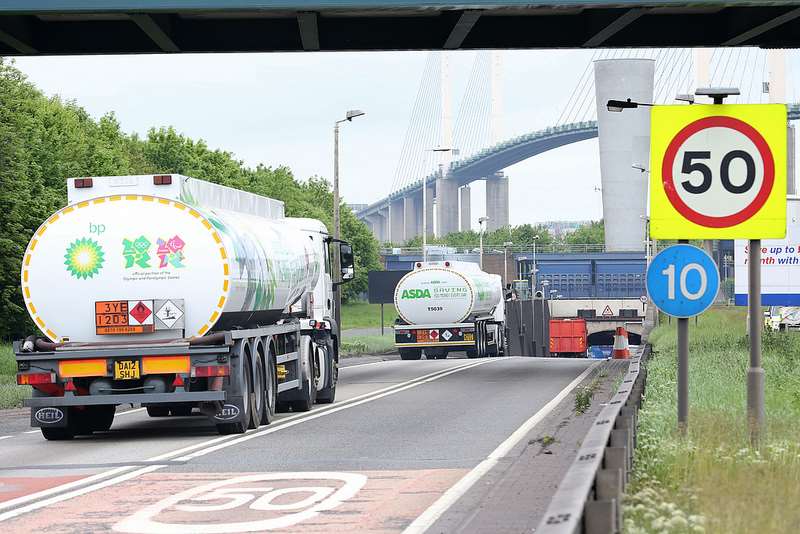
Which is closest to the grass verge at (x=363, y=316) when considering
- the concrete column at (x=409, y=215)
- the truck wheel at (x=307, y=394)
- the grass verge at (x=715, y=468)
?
the concrete column at (x=409, y=215)

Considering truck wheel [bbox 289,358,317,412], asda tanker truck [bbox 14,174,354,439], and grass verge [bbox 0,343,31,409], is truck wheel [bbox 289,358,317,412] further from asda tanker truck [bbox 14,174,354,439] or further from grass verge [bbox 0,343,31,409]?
grass verge [bbox 0,343,31,409]

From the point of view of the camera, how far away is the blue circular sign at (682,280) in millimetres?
12711

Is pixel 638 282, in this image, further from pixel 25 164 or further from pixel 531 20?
pixel 531 20

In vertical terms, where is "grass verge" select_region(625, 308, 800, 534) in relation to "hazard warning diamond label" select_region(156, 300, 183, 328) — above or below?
below

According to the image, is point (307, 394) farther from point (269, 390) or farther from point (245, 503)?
point (245, 503)

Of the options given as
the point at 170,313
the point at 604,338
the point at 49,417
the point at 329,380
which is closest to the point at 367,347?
the point at 329,380

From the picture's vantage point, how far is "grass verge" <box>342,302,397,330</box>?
110 metres

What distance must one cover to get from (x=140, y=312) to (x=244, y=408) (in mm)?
1770

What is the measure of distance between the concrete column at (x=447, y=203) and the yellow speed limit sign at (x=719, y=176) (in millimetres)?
170658

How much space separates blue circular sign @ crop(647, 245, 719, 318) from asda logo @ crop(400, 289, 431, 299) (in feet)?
128

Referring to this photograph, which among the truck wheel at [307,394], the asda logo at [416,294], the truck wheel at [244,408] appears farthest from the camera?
the asda logo at [416,294]

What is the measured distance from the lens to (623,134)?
417 feet

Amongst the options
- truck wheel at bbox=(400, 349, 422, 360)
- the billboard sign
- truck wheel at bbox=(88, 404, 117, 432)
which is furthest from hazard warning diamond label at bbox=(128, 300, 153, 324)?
truck wheel at bbox=(400, 349, 422, 360)

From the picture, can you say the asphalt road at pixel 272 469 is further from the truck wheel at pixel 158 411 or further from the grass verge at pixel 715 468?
the grass verge at pixel 715 468
